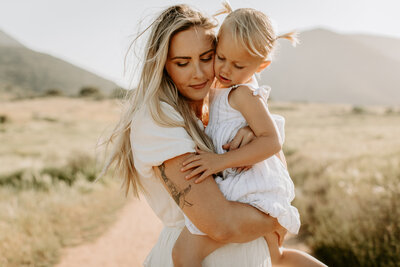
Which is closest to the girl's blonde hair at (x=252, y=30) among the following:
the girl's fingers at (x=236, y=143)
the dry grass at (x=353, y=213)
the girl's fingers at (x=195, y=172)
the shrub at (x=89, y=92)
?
the girl's fingers at (x=236, y=143)

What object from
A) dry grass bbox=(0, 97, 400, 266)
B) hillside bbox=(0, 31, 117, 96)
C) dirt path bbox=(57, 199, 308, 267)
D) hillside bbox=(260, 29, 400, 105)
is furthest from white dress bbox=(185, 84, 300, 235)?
hillside bbox=(260, 29, 400, 105)

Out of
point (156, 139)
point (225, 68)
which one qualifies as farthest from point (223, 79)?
point (156, 139)

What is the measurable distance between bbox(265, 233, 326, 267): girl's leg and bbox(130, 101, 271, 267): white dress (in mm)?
91

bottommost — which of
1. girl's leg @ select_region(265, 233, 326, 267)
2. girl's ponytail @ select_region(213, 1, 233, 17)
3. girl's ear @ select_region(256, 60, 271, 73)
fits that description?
girl's leg @ select_region(265, 233, 326, 267)

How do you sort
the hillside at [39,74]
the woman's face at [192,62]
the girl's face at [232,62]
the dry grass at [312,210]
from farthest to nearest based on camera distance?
the hillside at [39,74], the dry grass at [312,210], the girl's face at [232,62], the woman's face at [192,62]

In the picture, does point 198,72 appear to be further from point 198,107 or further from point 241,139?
point 241,139

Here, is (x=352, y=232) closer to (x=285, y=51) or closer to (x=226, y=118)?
(x=226, y=118)

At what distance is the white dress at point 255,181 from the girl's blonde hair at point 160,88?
153 millimetres

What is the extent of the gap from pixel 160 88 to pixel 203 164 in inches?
26.3

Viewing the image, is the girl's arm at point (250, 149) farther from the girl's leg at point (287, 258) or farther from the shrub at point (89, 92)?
the shrub at point (89, 92)

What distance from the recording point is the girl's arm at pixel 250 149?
6.43 feet

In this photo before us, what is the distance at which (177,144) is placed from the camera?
77.4 inches

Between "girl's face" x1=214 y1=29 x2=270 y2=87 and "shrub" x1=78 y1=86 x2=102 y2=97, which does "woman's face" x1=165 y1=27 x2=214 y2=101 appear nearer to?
"girl's face" x1=214 y1=29 x2=270 y2=87

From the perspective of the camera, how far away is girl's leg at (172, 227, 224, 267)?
1985mm
